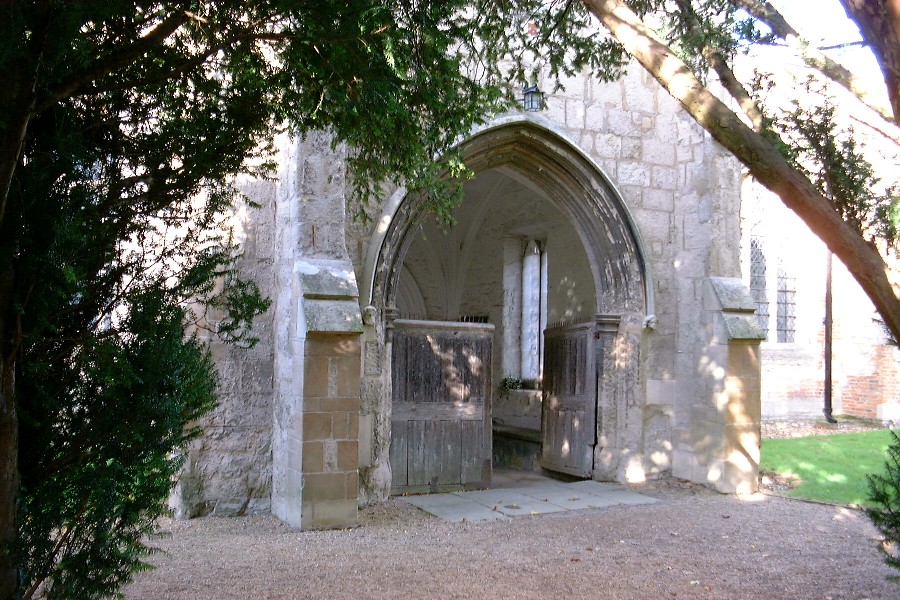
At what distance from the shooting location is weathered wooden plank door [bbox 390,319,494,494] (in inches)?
315

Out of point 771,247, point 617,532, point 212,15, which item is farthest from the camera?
point 771,247

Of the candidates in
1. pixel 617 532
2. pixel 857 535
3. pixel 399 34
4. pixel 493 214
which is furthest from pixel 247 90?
pixel 493 214

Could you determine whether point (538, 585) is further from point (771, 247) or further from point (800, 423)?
point (771, 247)

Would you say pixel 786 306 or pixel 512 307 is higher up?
pixel 786 306

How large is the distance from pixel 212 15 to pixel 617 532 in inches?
190

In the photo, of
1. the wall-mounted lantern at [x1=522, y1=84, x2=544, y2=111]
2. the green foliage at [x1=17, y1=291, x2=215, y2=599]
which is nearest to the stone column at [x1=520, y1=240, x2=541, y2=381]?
the wall-mounted lantern at [x1=522, y1=84, x2=544, y2=111]

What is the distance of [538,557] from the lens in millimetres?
5398

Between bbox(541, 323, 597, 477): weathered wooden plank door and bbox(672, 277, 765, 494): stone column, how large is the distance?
1.17 meters

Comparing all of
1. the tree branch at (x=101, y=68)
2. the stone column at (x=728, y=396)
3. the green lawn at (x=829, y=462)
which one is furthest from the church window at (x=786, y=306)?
the tree branch at (x=101, y=68)

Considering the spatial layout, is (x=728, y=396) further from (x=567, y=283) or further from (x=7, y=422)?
(x=7, y=422)

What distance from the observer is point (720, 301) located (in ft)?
26.5

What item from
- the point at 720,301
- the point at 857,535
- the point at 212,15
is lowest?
the point at 857,535

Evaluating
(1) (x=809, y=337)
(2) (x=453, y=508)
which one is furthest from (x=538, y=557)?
(1) (x=809, y=337)

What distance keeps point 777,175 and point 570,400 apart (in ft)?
19.6
